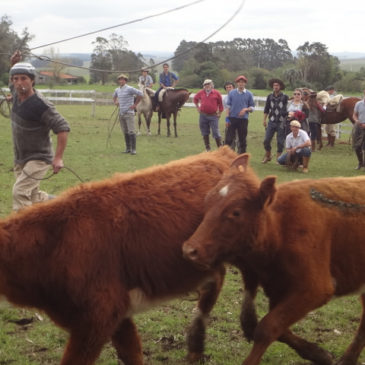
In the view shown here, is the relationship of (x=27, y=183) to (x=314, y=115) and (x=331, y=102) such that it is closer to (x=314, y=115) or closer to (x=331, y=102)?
(x=314, y=115)

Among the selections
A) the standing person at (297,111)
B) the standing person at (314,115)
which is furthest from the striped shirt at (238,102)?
the standing person at (314,115)

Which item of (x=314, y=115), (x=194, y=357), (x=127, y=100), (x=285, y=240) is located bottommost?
(x=194, y=357)

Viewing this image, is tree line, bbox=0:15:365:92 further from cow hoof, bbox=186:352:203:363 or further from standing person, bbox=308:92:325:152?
cow hoof, bbox=186:352:203:363

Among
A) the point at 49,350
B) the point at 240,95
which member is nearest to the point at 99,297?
the point at 49,350

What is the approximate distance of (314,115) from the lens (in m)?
17.4

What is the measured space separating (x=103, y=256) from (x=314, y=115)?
15.1 metres

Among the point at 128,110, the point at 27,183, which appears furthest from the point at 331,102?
the point at 27,183

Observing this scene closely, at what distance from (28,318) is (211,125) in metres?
10.5

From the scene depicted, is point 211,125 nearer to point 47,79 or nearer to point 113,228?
point 113,228

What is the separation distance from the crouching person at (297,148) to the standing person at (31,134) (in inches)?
328

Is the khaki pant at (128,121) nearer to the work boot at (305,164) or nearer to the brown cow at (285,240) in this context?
the work boot at (305,164)

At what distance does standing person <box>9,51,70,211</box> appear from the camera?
212 inches

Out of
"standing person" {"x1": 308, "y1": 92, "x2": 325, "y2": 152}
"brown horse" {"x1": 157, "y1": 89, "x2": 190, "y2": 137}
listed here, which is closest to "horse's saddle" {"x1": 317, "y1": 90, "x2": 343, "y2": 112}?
"standing person" {"x1": 308, "y1": 92, "x2": 325, "y2": 152}

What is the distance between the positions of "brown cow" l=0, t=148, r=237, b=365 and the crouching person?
9.48m
